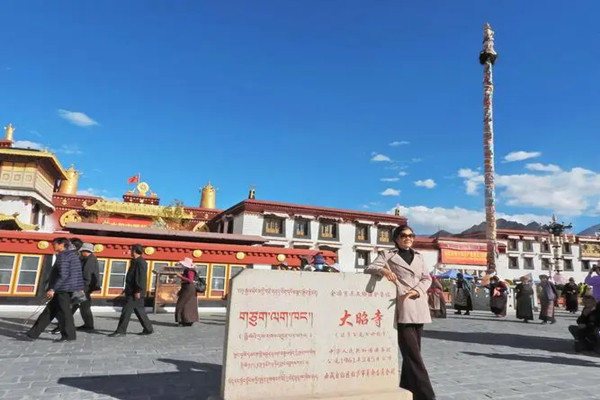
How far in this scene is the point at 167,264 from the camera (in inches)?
589

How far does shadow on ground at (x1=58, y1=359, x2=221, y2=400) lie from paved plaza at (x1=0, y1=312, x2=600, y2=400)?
0.01 metres

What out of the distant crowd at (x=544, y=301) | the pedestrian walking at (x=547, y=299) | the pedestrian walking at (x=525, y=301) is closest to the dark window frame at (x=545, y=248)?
the distant crowd at (x=544, y=301)

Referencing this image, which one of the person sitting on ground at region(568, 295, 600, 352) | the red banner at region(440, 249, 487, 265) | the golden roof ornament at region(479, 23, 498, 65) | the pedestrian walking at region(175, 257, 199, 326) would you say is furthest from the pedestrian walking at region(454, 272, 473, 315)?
the golden roof ornament at region(479, 23, 498, 65)

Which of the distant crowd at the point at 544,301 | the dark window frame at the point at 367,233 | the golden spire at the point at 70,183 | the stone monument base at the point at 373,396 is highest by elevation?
the golden spire at the point at 70,183

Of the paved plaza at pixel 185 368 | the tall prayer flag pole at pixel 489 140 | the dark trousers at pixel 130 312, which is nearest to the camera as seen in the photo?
the paved plaza at pixel 185 368

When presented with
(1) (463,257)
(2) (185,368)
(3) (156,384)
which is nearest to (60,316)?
(2) (185,368)

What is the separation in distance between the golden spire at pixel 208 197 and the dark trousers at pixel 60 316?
Result: 38.4m

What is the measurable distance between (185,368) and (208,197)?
41.3 metres

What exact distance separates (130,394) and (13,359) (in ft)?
8.52

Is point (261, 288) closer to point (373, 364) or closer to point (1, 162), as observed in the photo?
point (373, 364)

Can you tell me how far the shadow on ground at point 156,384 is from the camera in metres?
4.04

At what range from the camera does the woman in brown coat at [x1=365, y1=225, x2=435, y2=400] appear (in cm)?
388

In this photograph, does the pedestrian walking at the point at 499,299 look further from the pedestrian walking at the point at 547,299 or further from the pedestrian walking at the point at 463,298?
the pedestrian walking at the point at 547,299

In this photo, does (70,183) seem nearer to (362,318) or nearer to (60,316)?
(60,316)
